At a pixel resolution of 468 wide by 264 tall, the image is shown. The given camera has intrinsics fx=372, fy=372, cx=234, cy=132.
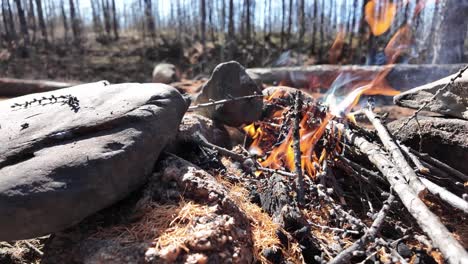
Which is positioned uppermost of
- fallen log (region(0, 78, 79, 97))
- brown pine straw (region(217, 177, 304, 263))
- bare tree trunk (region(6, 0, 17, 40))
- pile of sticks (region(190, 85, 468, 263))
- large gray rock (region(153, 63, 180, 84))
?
bare tree trunk (region(6, 0, 17, 40))

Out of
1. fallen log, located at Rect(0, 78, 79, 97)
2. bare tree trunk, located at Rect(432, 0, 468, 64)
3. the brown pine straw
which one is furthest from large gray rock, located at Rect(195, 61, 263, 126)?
fallen log, located at Rect(0, 78, 79, 97)

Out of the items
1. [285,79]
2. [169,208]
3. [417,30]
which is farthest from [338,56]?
[169,208]

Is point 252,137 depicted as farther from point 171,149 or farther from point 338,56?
point 338,56

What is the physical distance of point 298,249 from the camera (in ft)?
7.65

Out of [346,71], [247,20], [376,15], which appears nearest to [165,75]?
[346,71]

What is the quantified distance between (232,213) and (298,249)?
0.47 meters

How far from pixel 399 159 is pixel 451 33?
6098 millimetres

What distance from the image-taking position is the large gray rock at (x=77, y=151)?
2045 millimetres

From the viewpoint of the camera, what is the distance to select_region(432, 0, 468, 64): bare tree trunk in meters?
6.76

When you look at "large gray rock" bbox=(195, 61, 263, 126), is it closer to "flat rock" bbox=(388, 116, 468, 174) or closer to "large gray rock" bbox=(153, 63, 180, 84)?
"flat rock" bbox=(388, 116, 468, 174)

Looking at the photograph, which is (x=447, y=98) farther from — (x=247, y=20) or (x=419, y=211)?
(x=247, y=20)

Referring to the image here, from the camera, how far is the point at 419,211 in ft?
6.33

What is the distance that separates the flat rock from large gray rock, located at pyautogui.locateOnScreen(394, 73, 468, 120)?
9 cm

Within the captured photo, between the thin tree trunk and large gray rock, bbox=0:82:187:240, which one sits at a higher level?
the thin tree trunk
